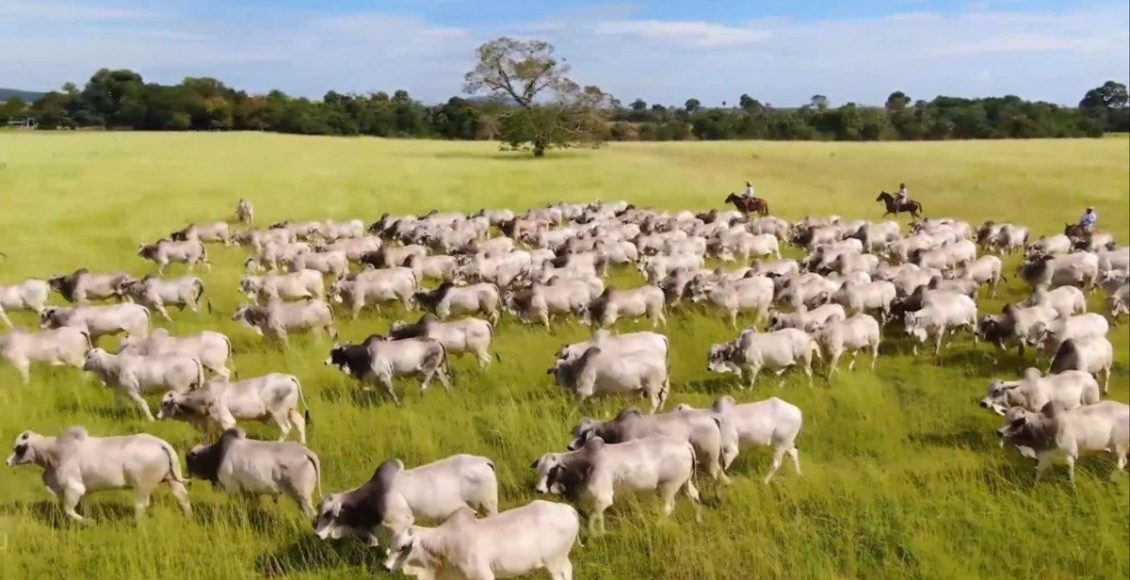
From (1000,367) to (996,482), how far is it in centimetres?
464

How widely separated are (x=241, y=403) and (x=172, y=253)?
11.9 metres

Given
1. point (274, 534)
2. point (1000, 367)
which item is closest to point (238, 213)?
point (274, 534)

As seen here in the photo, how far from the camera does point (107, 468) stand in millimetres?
8008

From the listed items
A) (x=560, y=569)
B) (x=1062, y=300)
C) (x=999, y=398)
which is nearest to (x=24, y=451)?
(x=560, y=569)

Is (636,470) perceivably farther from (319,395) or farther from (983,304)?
(983,304)

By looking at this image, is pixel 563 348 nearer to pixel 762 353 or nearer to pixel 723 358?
pixel 723 358

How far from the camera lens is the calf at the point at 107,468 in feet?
26.3

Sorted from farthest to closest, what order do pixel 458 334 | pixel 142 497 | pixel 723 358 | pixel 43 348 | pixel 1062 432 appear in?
pixel 458 334
pixel 43 348
pixel 723 358
pixel 142 497
pixel 1062 432

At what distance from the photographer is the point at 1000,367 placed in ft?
38.0

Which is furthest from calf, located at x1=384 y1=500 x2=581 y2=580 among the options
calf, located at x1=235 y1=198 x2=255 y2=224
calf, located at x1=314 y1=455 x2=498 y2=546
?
calf, located at x1=235 y1=198 x2=255 y2=224

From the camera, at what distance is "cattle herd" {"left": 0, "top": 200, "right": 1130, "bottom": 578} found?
721cm

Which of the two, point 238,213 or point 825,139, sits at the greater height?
point 825,139

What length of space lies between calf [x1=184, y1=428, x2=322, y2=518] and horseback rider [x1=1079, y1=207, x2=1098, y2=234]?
22.8 feet

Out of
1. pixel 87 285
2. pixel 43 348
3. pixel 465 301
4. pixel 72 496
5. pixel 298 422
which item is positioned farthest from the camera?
pixel 87 285
